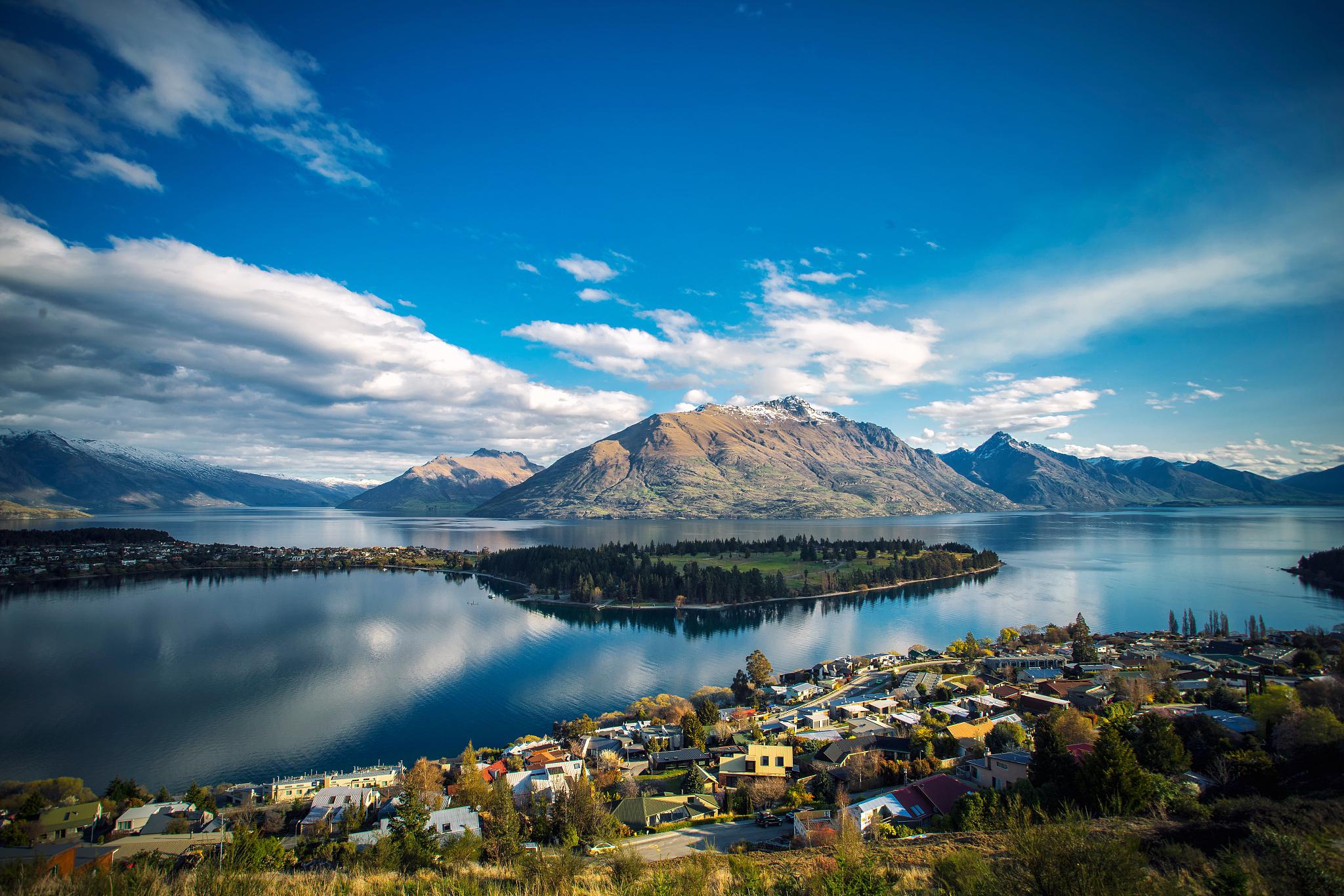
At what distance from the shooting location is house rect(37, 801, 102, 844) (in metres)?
16.1

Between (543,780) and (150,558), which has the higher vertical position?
(150,558)

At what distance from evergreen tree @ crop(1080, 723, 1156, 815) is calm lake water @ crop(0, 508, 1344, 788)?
861 inches

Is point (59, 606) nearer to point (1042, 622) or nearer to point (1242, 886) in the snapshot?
point (1242, 886)

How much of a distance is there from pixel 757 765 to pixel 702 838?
5.33 meters

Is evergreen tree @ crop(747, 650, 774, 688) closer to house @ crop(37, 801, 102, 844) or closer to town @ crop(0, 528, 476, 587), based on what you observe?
house @ crop(37, 801, 102, 844)

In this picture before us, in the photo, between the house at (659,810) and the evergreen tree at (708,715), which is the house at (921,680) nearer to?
the evergreen tree at (708,715)

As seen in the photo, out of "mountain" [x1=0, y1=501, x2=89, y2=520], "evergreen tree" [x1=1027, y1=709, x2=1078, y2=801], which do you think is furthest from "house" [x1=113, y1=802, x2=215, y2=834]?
"mountain" [x1=0, y1=501, x2=89, y2=520]

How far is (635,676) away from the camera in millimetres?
36062

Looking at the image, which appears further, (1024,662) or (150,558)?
(150,558)

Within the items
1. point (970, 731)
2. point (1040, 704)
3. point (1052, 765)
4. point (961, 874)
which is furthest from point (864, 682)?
point (961, 874)

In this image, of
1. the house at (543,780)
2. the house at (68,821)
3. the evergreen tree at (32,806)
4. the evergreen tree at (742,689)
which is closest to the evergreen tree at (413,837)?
the house at (543,780)

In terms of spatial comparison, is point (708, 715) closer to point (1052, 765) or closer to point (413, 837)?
point (1052, 765)

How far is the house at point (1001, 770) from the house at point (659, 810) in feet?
24.7

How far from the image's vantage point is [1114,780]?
40.2 feet
